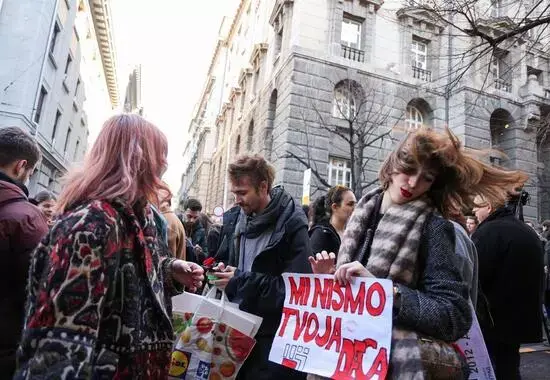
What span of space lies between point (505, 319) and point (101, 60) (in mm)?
39482

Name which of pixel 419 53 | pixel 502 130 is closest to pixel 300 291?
pixel 419 53

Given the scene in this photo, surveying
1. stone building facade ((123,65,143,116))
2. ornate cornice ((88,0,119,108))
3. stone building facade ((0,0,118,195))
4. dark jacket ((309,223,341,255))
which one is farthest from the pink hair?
stone building facade ((123,65,143,116))

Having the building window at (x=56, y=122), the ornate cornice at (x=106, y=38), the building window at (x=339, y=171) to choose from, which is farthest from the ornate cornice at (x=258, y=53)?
the ornate cornice at (x=106, y=38)

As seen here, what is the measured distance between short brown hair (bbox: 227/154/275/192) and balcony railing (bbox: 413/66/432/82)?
17.4m

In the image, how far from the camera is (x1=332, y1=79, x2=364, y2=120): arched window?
17.0 meters

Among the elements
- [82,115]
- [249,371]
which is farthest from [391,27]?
[82,115]

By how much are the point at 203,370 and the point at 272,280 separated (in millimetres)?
669

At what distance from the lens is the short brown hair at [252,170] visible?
9.95ft

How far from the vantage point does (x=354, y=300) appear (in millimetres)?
1942

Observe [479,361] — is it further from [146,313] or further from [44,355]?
[44,355]

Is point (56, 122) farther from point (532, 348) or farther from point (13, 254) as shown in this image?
point (532, 348)

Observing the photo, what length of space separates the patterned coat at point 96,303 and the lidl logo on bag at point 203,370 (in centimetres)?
75

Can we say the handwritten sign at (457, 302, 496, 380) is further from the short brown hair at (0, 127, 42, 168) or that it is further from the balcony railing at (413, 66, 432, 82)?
the balcony railing at (413, 66, 432, 82)

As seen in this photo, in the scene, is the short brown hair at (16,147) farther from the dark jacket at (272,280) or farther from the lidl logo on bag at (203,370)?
the lidl logo on bag at (203,370)
